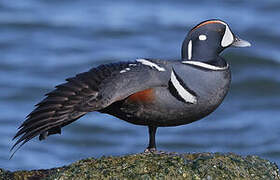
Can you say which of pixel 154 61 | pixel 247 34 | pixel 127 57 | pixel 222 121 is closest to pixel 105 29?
pixel 127 57

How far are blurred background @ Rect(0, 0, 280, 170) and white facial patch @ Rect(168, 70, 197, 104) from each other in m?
5.66

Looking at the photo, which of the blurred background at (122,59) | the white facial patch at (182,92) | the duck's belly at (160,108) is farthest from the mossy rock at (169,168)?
the blurred background at (122,59)

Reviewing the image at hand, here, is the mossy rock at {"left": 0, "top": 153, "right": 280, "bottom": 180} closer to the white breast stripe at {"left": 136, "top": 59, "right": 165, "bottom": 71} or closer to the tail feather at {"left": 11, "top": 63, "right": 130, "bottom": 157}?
the tail feather at {"left": 11, "top": 63, "right": 130, "bottom": 157}

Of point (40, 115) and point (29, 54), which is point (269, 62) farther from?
point (40, 115)

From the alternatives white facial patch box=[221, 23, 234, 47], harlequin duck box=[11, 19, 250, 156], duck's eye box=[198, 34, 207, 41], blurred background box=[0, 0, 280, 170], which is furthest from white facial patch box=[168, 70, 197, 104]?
Answer: blurred background box=[0, 0, 280, 170]

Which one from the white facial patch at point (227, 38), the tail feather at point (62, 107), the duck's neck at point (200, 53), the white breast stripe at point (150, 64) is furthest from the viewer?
the white facial patch at point (227, 38)

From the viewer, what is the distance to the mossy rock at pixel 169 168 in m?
6.48

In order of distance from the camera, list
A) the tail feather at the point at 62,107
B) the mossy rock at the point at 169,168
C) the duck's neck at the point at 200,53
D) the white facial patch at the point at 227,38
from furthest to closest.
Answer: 1. the white facial patch at the point at 227,38
2. the duck's neck at the point at 200,53
3. the tail feather at the point at 62,107
4. the mossy rock at the point at 169,168

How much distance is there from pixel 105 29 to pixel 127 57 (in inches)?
68.2

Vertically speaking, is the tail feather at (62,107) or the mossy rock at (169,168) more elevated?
the tail feather at (62,107)

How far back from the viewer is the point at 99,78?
6.98 m

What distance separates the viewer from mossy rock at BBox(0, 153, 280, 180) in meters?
6.48

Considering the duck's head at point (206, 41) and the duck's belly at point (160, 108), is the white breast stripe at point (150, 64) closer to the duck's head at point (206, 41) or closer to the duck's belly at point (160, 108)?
the duck's belly at point (160, 108)

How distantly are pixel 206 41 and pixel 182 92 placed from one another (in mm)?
703
